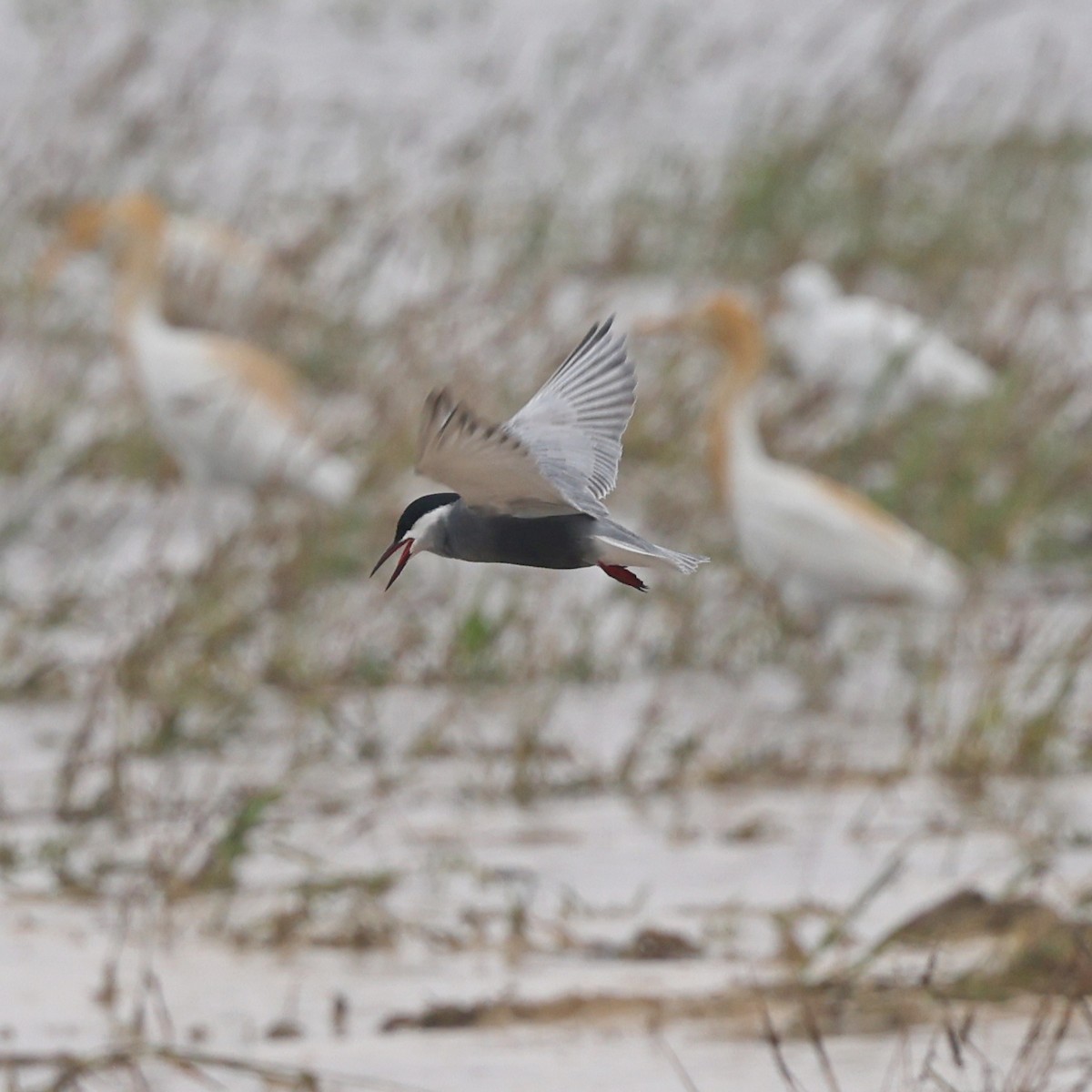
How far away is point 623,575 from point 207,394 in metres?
5.12

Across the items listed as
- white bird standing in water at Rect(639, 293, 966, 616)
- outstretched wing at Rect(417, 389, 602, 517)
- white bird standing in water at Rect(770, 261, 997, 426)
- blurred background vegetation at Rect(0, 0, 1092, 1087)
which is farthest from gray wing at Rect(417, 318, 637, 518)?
white bird standing in water at Rect(770, 261, 997, 426)

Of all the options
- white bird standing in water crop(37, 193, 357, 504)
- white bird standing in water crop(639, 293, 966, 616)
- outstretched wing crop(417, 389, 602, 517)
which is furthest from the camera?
white bird standing in water crop(37, 193, 357, 504)

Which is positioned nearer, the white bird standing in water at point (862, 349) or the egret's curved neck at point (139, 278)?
the egret's curved neck at point (139, 278)

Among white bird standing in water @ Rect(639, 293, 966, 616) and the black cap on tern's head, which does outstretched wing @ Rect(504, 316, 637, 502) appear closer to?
the black cap on tern's head

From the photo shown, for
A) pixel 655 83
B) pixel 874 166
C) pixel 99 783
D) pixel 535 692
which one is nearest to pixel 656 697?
pixel 535 692

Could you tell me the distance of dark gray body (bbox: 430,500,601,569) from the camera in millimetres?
1390

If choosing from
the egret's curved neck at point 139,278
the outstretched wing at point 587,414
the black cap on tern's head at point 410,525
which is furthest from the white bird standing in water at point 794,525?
the black cap on tern's head at point 410,525

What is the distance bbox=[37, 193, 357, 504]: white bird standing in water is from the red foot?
4390 mm

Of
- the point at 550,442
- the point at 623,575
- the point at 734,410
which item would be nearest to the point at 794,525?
the point at 734,410

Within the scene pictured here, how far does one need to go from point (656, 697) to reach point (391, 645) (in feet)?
2.18

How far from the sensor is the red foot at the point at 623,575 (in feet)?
4.82

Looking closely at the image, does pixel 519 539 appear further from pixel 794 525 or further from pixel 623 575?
pixel 794 525

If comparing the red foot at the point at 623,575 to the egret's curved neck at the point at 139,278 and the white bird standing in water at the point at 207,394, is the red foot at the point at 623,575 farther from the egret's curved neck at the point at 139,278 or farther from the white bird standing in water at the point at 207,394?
the egret's curved neck at the point at 139,278

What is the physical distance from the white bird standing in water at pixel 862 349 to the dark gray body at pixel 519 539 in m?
5.24
